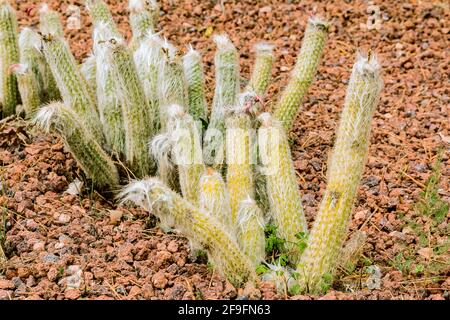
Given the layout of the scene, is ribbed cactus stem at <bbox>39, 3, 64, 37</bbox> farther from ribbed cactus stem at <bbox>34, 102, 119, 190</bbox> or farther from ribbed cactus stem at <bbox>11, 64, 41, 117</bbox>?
ribbed cactus stem at <bbox>34, 102, 119, 190</bbox>

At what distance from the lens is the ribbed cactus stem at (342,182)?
9.29 feet

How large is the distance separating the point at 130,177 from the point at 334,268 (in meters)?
1.20

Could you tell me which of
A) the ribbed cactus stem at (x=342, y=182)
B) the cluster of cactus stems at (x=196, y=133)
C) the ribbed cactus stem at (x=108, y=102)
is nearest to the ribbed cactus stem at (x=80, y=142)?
the cluster of cactus stems at (x=196, y=133)

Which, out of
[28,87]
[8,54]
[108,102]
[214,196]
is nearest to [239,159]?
[214,196]

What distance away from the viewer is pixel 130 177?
Answer: 3.70 m

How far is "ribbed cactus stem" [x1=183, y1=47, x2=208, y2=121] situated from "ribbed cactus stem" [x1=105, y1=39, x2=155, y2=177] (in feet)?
0.80

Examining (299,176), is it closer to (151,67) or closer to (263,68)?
(263,68)

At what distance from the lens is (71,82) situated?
12.1 feet

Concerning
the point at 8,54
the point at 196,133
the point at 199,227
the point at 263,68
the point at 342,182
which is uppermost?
the point at 8,54

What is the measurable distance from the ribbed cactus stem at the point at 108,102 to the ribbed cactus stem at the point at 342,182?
1219 mm

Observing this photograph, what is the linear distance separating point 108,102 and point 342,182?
1.35 meters

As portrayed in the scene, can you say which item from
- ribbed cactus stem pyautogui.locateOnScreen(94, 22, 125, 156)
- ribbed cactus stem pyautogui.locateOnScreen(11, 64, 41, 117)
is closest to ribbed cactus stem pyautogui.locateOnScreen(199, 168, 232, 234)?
ribbed cactus stem pyautogui.locateOnScreen(94, 22, 125, 156)

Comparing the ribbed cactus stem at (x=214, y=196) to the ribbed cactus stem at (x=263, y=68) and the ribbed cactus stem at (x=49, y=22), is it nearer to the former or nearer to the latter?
the ribbed cactus stem at (x=263, y=68)

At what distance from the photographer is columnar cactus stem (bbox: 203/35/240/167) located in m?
3.61
